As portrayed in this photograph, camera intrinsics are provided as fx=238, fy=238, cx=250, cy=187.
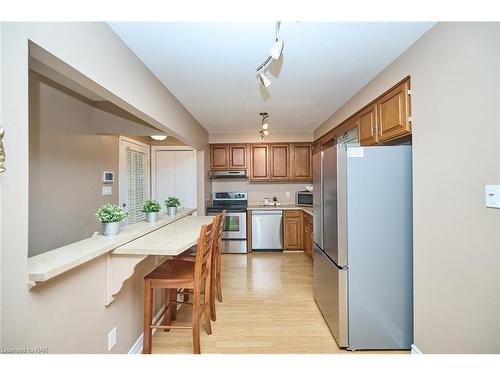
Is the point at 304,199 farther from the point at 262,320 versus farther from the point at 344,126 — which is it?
the point at 262,320

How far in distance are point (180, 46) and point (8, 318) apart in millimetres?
1774

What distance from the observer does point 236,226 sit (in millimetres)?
4809

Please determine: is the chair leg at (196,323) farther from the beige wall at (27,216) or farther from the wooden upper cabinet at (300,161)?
the wooden upper cabinet at (300,161)

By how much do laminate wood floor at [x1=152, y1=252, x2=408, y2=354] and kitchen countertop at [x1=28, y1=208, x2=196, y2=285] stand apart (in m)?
1.06

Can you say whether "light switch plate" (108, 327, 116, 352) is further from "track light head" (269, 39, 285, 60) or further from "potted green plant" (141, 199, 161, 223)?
"track light head" (269, 39, 285, 60)

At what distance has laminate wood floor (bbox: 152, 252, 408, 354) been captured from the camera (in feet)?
6.52

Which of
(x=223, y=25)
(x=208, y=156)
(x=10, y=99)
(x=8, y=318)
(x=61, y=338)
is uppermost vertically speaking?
(x=223, y=25)

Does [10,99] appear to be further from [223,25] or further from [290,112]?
[290,112]

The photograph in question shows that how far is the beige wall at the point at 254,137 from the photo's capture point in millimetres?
5051

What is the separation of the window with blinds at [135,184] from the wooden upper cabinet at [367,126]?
3.44m

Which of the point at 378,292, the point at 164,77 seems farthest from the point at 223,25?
the point at 378,292
